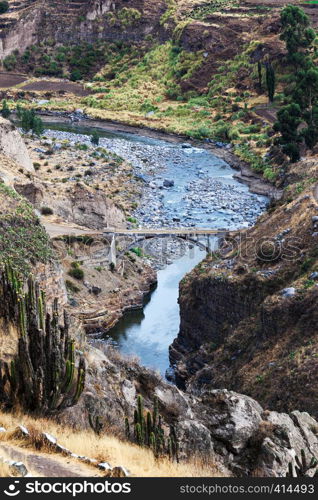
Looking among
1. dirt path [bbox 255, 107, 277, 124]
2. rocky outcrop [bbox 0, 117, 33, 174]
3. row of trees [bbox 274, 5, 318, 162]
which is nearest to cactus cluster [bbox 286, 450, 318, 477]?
rocky outcrop [bbox 0, 117, 33, 174]

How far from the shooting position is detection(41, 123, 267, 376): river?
61.9 meters

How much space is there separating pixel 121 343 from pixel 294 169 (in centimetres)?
3039

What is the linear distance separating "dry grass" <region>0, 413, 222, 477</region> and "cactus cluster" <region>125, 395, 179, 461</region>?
0.41m

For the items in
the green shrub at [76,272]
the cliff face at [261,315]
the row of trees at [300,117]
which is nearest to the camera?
the cliff face at [261,315]

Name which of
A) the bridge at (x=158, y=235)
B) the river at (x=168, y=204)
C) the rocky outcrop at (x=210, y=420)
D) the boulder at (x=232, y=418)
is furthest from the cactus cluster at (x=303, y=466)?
the bridge at (x=158, y=235)

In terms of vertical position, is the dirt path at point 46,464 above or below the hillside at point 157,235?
above

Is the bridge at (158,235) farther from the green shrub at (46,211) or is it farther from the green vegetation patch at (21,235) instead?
the green vegetation patch at (21,235)

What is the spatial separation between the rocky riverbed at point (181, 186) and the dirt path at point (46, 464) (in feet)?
192

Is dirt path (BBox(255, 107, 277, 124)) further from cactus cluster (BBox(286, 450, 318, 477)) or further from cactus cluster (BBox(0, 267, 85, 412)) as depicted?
cactus cluster (BBox(0, 267, 85, 412))

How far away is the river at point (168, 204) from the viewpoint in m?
61.9

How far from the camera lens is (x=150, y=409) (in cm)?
2636

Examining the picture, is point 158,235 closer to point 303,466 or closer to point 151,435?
point 303,466
